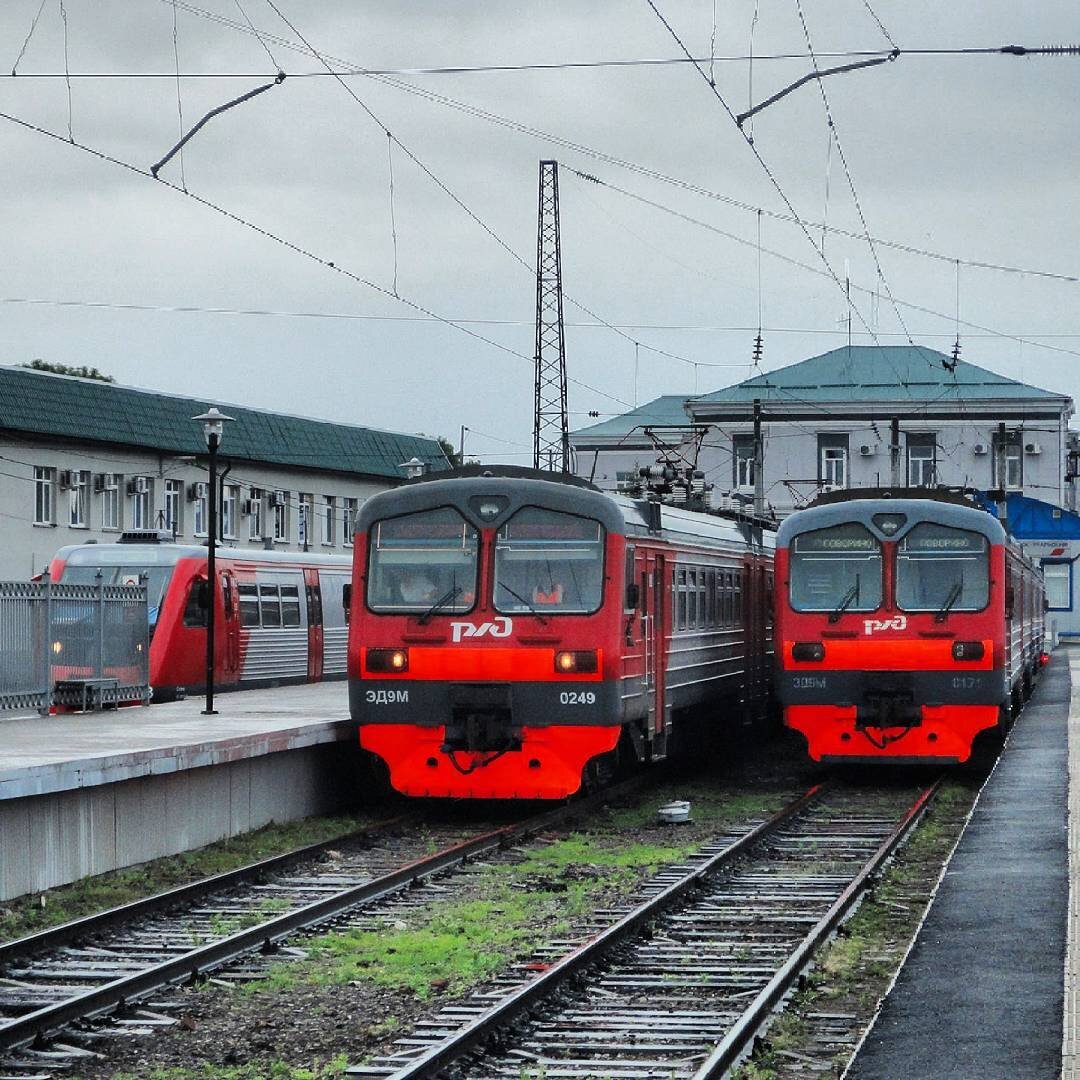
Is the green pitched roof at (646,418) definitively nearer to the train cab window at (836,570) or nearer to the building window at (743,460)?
the building window at (743,460)

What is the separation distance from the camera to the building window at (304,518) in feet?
203

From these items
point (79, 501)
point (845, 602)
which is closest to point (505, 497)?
point (845, 602)

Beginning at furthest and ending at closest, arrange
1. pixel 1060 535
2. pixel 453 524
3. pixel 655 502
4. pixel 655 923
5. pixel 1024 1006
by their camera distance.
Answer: pixel 1060 535, pixel 655 502, pixel 453 524, pixel 655 923, pixel 1024 1006

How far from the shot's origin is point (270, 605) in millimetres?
30375

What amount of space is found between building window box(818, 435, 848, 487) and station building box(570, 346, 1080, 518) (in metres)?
0.04

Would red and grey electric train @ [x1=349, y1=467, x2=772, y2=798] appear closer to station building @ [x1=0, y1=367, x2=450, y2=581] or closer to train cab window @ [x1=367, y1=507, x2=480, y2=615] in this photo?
train cab window @ [x1=367, y1=507, x2=480, y2=615]

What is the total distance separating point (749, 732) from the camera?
30.9m

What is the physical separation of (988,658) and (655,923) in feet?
31.6

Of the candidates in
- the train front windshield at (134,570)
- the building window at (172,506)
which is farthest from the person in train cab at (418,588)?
the building window at (172,506)

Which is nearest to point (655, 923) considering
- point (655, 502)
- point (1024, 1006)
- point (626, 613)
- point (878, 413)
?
point (1024, 1006)

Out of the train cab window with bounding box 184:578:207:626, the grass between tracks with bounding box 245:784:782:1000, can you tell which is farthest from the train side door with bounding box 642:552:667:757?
the train cab window with bounding box 184:578:207:626

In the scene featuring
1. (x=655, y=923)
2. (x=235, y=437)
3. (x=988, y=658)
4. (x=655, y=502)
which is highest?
(x=235, y=437)

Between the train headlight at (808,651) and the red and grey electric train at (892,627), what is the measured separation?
0.04 feet

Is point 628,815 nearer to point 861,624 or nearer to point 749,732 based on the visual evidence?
point 861,624
